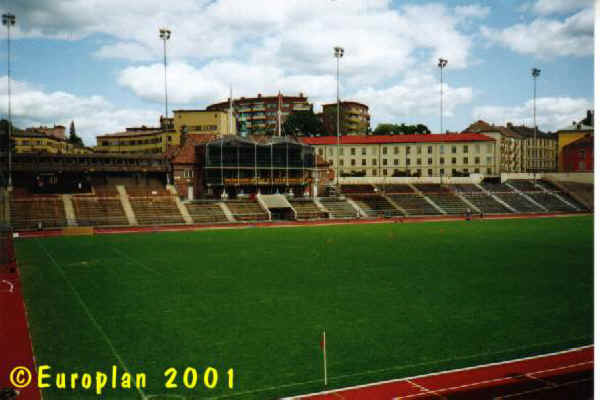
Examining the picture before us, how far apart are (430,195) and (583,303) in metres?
42.7

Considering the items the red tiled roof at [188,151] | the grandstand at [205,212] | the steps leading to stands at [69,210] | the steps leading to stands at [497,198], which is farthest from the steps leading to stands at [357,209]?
the steps leading to stands at [69,210]

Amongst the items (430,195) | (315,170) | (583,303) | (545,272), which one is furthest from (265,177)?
(583,303)

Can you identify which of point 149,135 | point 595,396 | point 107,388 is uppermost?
point 149,135

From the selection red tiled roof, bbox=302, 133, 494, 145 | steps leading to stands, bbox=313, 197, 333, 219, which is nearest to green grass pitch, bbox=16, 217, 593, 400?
steps leading to stands, bbox=313, 197, 333, 219

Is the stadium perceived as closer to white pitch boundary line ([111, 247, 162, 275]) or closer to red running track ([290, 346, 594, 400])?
red running track ([290, 346, 594, 400])

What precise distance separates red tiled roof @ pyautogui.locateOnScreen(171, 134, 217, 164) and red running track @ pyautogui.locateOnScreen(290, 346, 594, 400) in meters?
45.0

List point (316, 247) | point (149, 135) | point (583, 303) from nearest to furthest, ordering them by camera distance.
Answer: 1. point (583, 303)
2. point (316, 247)
3. point (149, 135)

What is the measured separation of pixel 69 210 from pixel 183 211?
30.4 feet

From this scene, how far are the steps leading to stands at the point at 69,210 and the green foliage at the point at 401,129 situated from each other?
191 ft

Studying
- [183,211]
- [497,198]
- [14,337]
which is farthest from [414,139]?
[14,337]

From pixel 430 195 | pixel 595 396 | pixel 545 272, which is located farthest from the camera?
pixel 430 195

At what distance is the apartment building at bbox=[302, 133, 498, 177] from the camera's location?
70.9 metres

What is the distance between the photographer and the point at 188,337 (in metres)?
11.4

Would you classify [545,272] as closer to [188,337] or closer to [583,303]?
[583,303]
